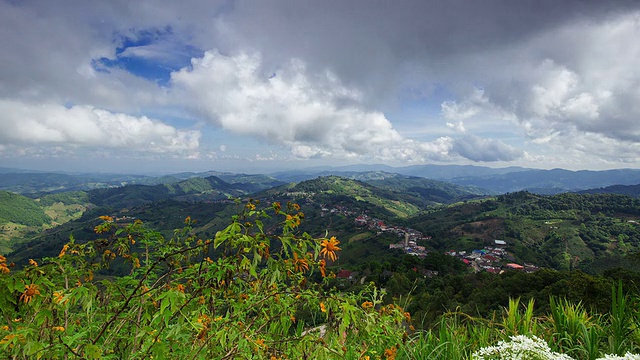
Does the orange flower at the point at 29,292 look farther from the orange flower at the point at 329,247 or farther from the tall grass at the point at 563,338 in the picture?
the tall grass at the point at 563,338

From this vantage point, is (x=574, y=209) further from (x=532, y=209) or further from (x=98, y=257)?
(x=98, y=257)

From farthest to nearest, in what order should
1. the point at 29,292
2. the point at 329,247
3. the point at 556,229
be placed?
the point at 556,229 → the point at 329,247 → the point at 29,292

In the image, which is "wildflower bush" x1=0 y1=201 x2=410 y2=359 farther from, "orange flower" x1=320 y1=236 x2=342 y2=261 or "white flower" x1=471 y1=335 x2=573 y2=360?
"white flower" x1=471 y1=335 x2=573 y2=360

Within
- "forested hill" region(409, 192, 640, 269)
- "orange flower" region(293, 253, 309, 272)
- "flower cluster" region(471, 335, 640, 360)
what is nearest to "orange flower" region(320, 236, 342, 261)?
"orange flower" region(293, 253, 309, 272)

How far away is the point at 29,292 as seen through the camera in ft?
8.45

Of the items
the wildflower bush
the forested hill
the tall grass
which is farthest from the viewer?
the forested hill

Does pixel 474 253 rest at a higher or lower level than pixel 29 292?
lower

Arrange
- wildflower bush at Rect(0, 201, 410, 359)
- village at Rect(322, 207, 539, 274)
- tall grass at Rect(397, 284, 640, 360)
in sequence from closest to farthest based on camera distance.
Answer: wildflower bush at Rect(0, 201, 410, 359), tall grass at Rect(397, 284, 640, 360), village at Rect(322, 207, 539, 274)

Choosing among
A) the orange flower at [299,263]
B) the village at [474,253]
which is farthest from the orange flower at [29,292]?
the village at [474,253]

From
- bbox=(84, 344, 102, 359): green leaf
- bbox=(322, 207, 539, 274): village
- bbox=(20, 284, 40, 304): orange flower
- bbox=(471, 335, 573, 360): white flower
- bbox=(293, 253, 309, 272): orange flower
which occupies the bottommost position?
bbox=(322, 207, 539, 274): village

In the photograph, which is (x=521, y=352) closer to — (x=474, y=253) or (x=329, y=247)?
(x=329, y=247)

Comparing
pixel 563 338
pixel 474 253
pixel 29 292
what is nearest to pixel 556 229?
pixel 474 253

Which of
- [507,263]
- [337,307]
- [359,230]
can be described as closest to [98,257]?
[337,307]

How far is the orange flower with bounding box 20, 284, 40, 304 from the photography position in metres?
2.57
